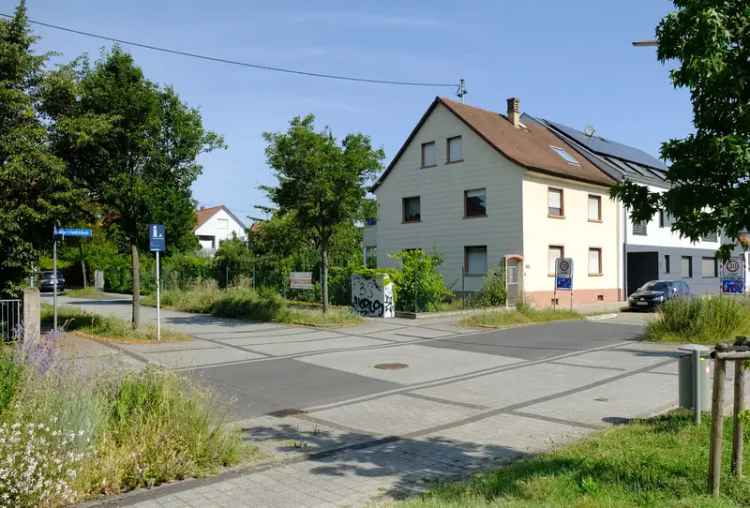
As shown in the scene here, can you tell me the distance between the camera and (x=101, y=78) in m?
15.7

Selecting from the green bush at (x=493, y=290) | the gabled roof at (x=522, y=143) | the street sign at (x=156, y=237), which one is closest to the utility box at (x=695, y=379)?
the street sign at (x=156, y=237)

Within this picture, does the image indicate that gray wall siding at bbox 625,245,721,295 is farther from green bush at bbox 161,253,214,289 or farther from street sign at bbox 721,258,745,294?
green bush at bbox 161,253,214,289

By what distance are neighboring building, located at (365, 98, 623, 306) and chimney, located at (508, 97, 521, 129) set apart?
0.18 feet

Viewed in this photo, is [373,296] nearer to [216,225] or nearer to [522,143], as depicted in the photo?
[522,143]

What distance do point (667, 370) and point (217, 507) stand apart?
9.88 metres

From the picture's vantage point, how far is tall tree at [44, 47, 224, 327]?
14930 millimetres

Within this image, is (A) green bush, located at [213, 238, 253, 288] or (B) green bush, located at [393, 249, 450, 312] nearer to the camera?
(B) green bush, located at [393, 249, 450, 312]

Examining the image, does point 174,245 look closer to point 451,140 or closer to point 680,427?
point 680,427

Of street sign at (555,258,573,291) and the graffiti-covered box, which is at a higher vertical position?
street sign at (555,258,573,291)

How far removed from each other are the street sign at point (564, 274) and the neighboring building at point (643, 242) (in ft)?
30.4

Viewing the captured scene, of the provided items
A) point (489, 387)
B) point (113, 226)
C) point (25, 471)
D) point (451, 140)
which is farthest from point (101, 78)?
point (451, 140)

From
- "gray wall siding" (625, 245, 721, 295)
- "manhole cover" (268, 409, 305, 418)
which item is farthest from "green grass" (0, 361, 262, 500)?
"gray wall siding" (625, 245, 721, 295)

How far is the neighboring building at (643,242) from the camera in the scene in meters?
33.8

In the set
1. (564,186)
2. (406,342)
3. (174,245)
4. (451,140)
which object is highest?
(451,140)
